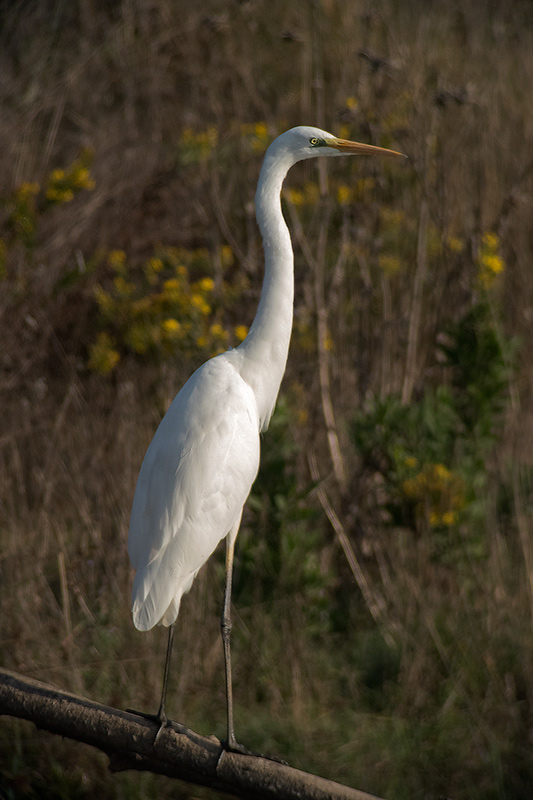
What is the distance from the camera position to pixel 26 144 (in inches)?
195

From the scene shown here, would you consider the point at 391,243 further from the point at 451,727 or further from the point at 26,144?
the point at 451,727

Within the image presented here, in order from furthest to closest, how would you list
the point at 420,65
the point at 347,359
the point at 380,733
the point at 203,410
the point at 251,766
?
1. the point at 420,65
2. the point at 347,359
3. the point at 380,733
4. the point at 203,410
5. the point at 251,766

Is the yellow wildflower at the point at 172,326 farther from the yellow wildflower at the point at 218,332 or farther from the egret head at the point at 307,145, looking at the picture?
the egret head at the point at 307,145

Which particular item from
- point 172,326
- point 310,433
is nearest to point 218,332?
point 172,326

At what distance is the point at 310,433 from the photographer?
3736mm

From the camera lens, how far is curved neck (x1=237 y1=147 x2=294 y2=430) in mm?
2121

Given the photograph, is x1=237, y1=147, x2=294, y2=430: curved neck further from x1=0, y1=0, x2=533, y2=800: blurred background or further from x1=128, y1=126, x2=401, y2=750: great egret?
x1=0, y1=0, x2=533, y2=800: blurred background

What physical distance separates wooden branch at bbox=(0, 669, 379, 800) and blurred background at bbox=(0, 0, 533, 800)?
28.7 inches

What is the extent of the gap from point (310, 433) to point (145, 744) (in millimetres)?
2014

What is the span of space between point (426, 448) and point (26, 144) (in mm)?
3239

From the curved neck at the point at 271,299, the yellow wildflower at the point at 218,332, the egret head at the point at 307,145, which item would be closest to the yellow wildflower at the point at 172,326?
the yellow wildflower at the point at 218,332

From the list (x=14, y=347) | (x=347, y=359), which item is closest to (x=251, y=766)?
(x=347, y=359)

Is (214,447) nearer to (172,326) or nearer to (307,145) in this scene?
(307,145)

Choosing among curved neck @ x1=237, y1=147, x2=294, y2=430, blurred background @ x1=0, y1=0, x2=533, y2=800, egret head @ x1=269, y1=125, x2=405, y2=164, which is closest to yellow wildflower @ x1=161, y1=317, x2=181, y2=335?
blurred background @ x1=0, y1=0, x2=533, y2=800
